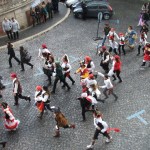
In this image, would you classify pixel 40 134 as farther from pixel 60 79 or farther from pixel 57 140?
pixel 60 79

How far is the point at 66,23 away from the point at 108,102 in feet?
38.7

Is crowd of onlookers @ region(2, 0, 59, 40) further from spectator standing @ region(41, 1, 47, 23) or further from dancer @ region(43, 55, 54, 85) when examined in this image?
dancer @ region(43, 55, 54, 85)

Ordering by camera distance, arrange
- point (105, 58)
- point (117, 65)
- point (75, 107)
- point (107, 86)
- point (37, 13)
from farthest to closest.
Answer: point (37, 13)
point (105, 58)
point (117, 65)
point (75, 107)
point (107, 86)

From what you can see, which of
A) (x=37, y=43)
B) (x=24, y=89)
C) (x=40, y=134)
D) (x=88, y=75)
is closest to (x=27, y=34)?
(x=37, y=43)

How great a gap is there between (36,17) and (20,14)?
1324 millimetres

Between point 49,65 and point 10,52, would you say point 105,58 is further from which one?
point 10,52

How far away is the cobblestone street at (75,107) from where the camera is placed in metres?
13.5

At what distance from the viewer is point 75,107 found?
15742 millimetres

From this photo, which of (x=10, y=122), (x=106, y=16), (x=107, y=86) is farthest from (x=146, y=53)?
(x=106, y=16)

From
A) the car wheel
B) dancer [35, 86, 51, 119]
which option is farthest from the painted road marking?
the car wheel

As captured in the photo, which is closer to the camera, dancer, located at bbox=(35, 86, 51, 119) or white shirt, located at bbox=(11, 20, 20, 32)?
dancer, located at bbox=(35, 86, 51, 119)

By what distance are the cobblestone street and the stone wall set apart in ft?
8.47

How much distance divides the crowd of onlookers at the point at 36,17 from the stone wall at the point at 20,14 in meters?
0.50

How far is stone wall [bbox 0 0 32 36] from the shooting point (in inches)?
949
